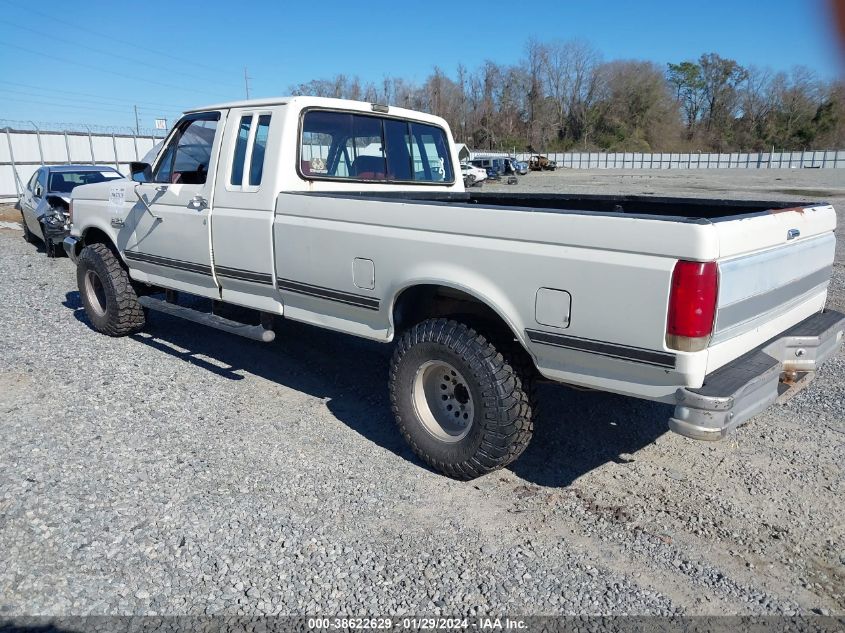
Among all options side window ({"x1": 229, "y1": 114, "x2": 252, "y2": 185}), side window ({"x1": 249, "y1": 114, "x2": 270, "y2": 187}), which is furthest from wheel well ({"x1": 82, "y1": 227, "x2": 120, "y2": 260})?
side window ({"x1": 249, "y1": 114, "x2": 270, "y2": 187})

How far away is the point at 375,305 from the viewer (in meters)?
4.17

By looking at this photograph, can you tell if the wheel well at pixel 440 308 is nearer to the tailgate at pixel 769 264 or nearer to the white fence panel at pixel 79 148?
the tailgate at pixel 769 264

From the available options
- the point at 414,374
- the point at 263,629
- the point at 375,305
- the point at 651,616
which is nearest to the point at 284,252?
the point at 375,305

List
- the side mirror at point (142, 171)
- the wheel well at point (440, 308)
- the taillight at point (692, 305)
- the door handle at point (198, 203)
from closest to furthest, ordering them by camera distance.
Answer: the taillight at point (692, 305)
the wheel well at point (440, 308)
the door handle at point (198, 203)
the side mirror at point (142, 171)

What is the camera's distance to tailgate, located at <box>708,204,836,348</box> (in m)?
3.00

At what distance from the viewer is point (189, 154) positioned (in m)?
5.69

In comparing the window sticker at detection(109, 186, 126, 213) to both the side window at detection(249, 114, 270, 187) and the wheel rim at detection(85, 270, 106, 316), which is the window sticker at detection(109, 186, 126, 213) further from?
the side window at detection(249, 114, 270, 187)

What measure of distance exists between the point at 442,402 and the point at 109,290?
4.03 m

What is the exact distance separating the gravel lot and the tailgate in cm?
106

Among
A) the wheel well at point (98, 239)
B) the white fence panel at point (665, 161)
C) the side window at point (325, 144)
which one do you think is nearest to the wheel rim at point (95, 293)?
the wheel well at point (98, 239)

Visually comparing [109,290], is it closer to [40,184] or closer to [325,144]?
[325,144]

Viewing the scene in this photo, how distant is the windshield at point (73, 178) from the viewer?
13031mm

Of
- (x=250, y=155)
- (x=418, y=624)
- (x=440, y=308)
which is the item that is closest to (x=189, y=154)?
(x=250, y=155)

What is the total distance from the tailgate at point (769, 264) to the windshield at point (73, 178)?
12557 mm
